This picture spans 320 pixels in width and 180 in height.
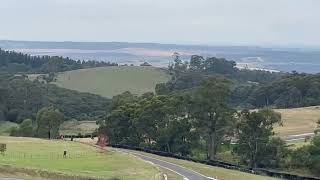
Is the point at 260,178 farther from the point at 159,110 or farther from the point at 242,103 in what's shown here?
the point at 242,103

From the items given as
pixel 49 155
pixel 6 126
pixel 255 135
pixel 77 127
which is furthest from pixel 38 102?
pixel 49 155

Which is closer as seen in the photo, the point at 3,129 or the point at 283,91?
the point at 3,129

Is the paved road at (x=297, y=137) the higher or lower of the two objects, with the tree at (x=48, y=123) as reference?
higher

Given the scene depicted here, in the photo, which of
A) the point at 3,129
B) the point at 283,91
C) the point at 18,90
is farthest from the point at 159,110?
the point at 18,90

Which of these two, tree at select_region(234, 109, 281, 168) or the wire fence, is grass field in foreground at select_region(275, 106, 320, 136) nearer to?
tree at select_region(234, 109, 281, 168)

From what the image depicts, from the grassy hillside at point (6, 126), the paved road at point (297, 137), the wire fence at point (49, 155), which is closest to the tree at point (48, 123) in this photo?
the grassy hillside at point (6, 126)

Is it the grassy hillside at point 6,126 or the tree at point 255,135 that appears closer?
the tree at point 255,135

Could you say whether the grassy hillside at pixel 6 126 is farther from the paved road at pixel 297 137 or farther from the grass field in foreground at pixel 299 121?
the paved road at pixel 297 137

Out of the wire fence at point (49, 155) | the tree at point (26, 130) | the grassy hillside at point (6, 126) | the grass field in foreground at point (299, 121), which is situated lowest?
the grassy hillside at point (6, 126)
